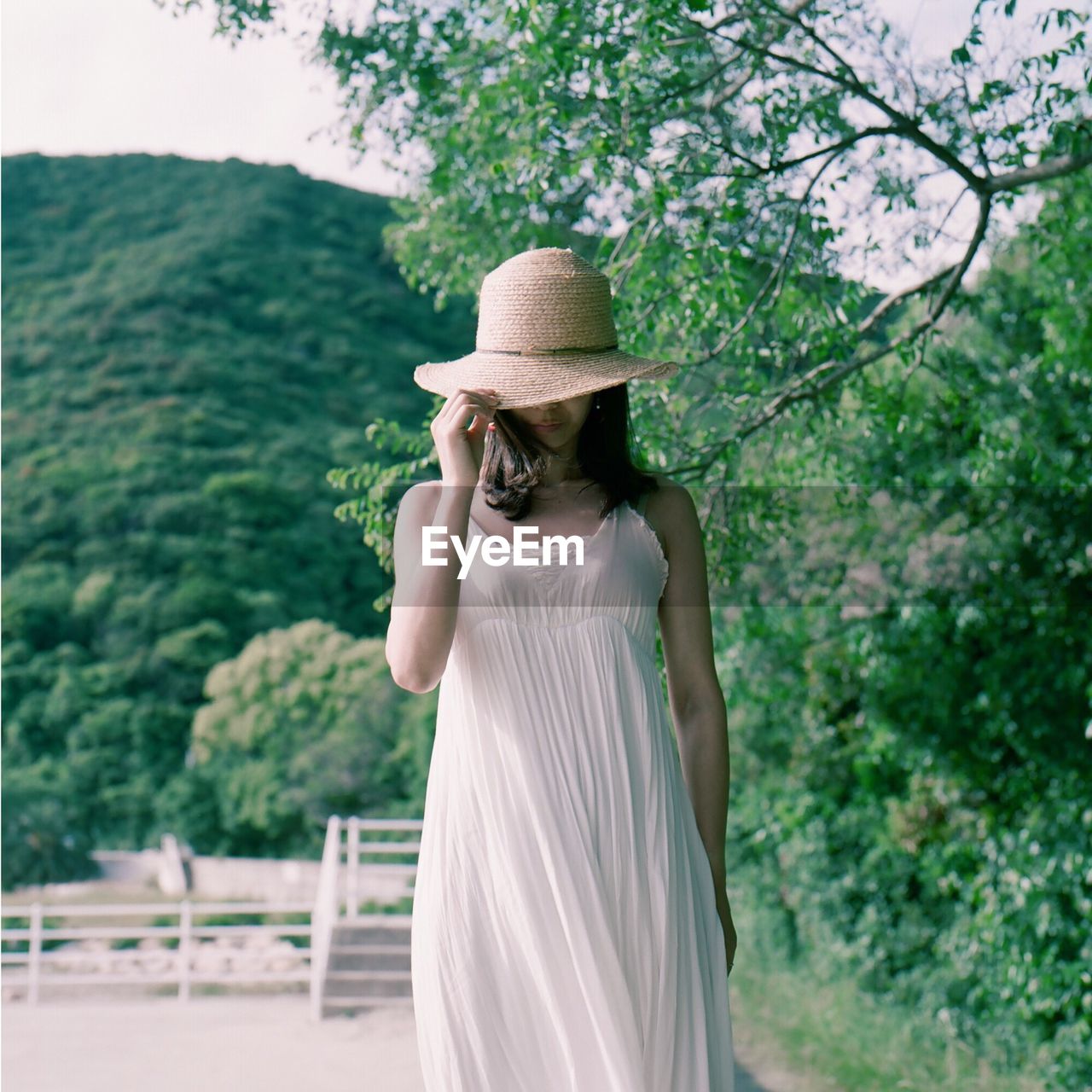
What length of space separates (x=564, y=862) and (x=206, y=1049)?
25.0 ft

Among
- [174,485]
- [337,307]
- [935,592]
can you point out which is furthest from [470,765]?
[337,307]

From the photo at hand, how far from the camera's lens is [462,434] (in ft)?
5.71

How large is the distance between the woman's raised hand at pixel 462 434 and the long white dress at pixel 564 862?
0.10m

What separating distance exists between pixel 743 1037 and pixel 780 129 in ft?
15.6

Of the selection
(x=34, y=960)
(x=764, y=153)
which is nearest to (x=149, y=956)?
(x=34, y=960)

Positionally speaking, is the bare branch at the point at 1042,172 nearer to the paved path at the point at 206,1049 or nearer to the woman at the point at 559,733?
the woman at the point at 559,733

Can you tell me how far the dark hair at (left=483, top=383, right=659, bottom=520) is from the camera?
1.84 meters

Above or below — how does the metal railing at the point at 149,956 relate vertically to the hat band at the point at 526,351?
below

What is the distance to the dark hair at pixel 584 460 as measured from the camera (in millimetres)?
1839

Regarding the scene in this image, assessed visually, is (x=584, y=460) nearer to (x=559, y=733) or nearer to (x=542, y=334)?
(x=542, y=334)

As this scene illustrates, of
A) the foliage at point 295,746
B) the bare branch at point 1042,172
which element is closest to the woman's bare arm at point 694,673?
the bare branch at point 1042,172

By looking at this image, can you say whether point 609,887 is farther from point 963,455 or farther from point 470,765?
point 963,455

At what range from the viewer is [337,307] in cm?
2905

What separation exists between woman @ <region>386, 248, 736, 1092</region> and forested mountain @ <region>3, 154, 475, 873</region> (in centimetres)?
1949
